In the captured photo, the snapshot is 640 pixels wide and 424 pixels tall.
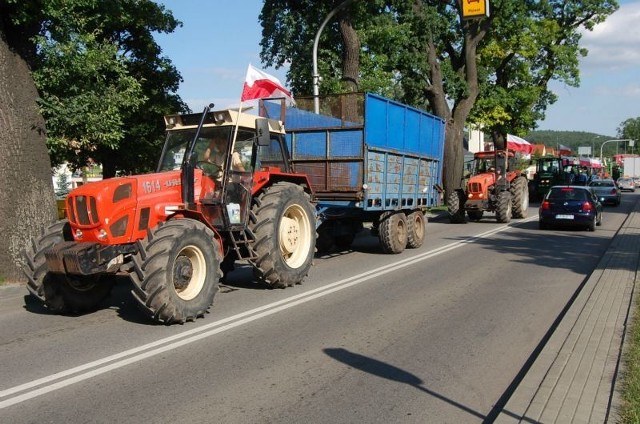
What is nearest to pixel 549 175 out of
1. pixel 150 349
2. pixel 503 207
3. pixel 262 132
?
pixel 503 207

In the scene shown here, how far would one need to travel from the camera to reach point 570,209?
61.7 ft

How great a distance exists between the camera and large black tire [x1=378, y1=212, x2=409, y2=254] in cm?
1377

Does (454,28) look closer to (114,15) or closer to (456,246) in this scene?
(456,246)

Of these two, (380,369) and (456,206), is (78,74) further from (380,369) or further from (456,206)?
(456,206)

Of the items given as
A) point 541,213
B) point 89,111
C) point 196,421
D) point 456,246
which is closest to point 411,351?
point 196,421

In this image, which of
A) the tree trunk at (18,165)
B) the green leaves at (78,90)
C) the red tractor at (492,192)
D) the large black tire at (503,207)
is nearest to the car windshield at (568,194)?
the large black tire at (503,207)

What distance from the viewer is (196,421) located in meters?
4.57

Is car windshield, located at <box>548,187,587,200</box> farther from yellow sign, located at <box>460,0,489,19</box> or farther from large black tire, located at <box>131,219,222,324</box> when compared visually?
large black tire, located at <box>131,219,222,324</box>

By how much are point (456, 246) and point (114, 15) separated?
958cm

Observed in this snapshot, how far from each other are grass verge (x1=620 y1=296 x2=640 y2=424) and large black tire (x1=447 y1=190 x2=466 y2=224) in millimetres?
16083

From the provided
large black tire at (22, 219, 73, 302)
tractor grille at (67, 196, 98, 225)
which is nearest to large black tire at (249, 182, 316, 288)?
tractor grille at (67, 196, 98, 225)

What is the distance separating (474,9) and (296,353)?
54.8ft

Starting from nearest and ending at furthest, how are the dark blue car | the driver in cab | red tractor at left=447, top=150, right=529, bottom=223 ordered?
the driver in cab → the dark blue car → red tractor at left=447, top=150, right=529, bottom=223

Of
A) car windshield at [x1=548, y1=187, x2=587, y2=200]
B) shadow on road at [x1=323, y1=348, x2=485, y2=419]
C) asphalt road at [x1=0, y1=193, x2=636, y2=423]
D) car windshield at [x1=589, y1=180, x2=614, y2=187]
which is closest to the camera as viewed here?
asphalt road at [x1=0, y1=193, x2=636, y2=423]
